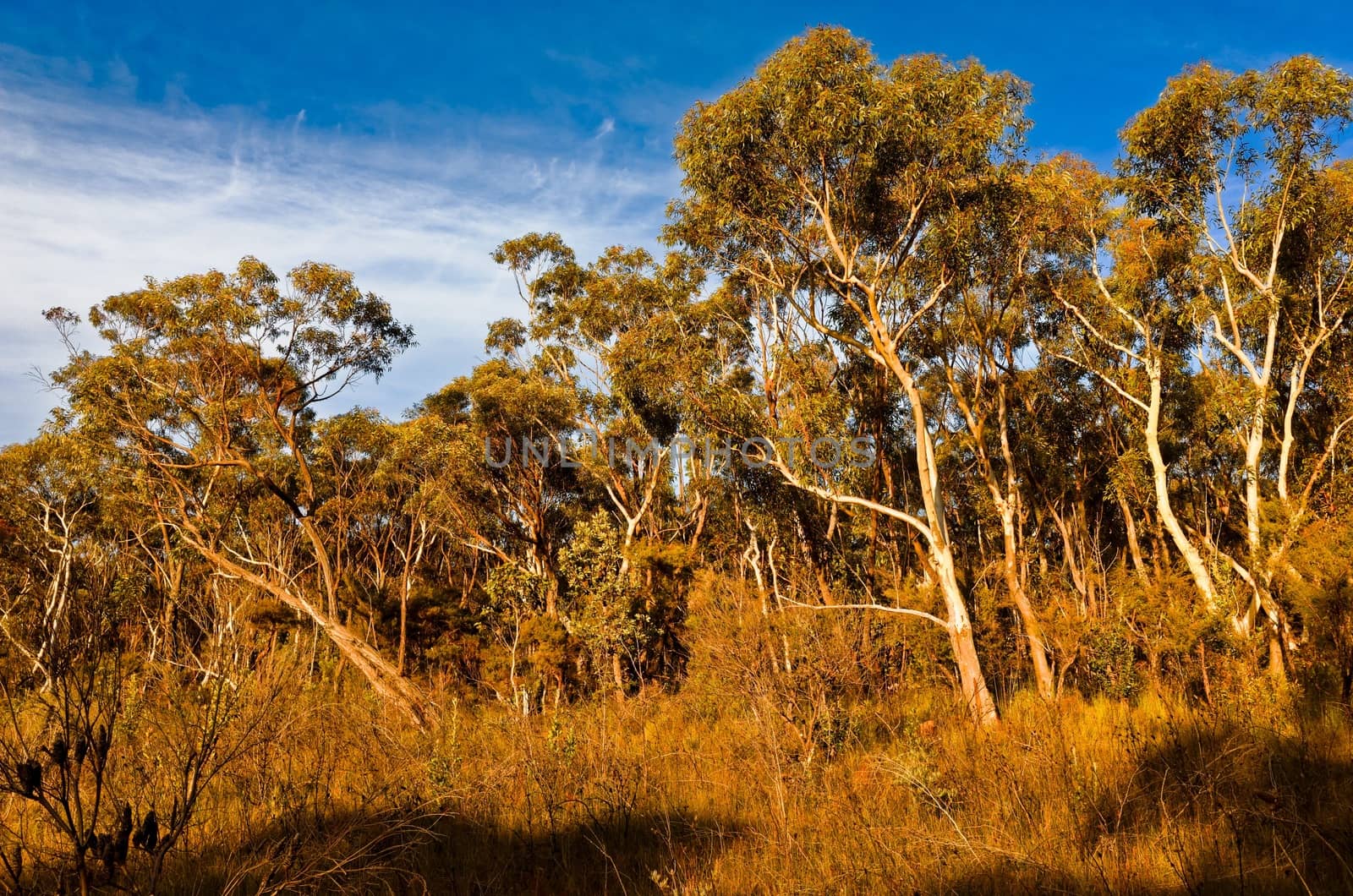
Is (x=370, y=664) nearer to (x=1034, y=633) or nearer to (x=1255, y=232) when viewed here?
(x=1034, y=633)

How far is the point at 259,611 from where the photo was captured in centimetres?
1670

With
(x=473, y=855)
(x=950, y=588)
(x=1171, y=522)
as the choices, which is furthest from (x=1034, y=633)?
(x=473, y=855)

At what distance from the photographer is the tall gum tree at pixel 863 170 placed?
10328mm

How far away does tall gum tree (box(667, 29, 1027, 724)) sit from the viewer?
10.3 m

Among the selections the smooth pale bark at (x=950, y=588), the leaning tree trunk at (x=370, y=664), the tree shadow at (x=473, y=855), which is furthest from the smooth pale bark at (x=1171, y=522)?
the leaning tree trunk at (x=370, y=664)

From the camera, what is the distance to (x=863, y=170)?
11.1 m

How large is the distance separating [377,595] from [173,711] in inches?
454

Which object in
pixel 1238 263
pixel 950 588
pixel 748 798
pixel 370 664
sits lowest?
→ pixel 748 798

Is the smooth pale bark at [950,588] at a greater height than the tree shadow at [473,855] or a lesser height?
greater

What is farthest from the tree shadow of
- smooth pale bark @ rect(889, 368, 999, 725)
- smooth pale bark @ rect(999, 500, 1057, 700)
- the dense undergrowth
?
smooth pale bark @ rect(999, 500, 1057, 700)

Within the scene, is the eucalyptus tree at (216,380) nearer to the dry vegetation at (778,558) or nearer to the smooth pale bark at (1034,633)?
the dry vegetation at (778,558)

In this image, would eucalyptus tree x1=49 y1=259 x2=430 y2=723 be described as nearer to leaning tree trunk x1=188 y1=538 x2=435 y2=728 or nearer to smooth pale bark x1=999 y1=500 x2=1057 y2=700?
leaning tree trunk x1=188 y1=538 x2=435 y2=728

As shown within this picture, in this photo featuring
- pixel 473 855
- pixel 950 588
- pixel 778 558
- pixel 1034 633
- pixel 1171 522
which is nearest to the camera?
pixel 473 855

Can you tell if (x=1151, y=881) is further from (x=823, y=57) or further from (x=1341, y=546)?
(x=823, y=57)
